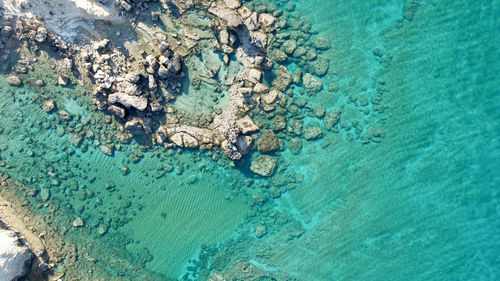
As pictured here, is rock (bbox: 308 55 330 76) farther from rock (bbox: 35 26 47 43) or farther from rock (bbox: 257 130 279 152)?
rock (bbox: 35 26 47 43)

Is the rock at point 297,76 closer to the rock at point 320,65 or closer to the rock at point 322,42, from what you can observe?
the rock at point 320,65

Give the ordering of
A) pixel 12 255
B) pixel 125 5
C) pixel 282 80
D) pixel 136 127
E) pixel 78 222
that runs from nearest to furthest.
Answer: pixel 125 5 < pixel 12 255 < pixel 136 127 < pixel 282 80 < pixel 78 222

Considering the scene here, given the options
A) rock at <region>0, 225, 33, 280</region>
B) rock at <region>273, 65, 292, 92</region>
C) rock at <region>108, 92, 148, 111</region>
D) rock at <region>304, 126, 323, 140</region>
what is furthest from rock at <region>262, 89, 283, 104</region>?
rock at <region>0, 225, 33, 280</region>

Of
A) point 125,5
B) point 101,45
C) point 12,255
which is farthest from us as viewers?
point 12,255

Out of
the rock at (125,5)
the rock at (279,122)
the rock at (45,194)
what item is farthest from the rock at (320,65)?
the rock at (45,194)

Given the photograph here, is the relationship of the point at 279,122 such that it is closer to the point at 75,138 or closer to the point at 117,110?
the point at 117,110

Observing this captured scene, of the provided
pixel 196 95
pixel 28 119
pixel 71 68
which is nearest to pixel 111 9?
pixel 71 68

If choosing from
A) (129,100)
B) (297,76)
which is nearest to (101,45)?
(129,100)
